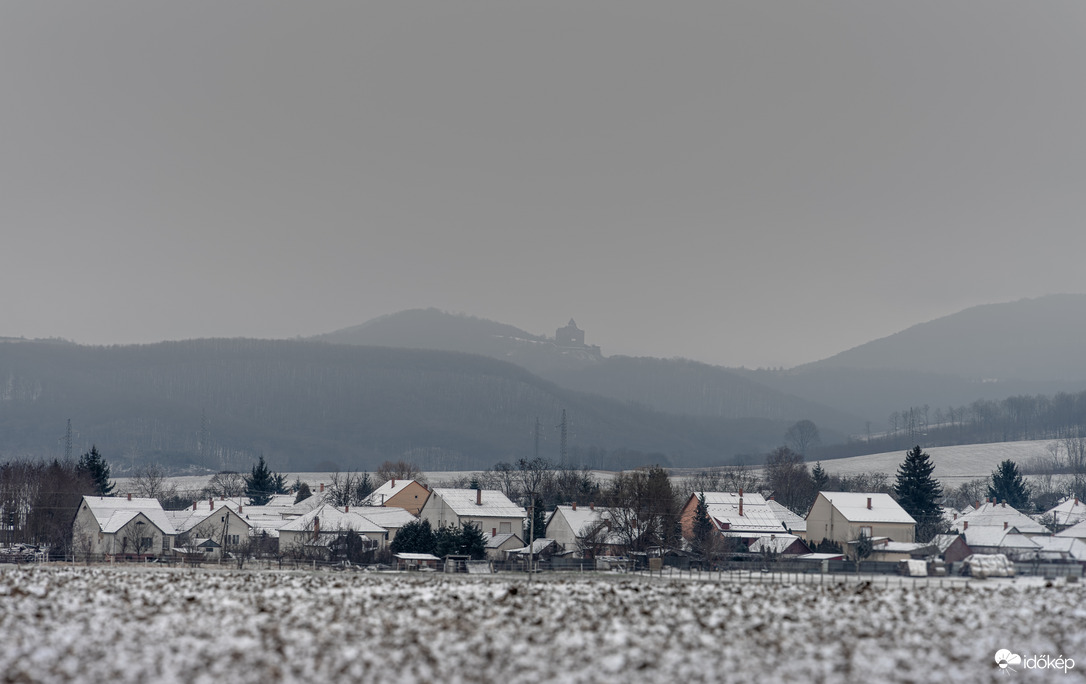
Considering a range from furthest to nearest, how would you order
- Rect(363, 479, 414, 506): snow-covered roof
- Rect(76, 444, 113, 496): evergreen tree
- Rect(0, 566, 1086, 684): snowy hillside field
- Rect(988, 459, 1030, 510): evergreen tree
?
1. Rect(988, 459, 1030, 510): evergreen tree
2. Rect(76, 444, 113, 496): evergreen tree
3. Rect(363, 479, 414, 506): snow-covered roof
4. Rect(0, 566, 1086, 684): snowy hillside field

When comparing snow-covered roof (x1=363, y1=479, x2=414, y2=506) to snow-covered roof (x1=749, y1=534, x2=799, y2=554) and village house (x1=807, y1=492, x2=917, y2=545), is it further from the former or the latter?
village house (x1=807, y1=492, x2=917, y2=545)

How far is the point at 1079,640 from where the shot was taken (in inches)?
1088

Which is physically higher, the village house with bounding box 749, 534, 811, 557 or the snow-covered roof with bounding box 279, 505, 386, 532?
the snow-covered roof with bounding box 279, 505, 386, 532

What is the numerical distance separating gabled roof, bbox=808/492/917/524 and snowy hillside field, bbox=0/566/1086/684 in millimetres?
67659

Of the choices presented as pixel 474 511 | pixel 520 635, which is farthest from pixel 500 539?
pixel 520 635

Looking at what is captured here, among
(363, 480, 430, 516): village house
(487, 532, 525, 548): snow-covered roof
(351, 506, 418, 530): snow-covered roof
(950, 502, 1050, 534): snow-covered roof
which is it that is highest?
(363, 480, 430, 516): village house

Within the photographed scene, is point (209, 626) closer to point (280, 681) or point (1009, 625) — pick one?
point (280, 681)

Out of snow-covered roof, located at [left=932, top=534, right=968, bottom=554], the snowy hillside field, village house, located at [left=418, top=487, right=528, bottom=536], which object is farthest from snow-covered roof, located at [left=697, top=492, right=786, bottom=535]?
the snowy hillside field

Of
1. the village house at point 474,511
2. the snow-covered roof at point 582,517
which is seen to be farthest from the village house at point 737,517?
the village house at point 474,511

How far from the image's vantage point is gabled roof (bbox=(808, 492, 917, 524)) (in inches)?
4097

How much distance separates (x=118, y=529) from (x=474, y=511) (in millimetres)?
31945

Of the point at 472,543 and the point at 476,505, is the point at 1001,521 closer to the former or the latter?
the point at 476,505

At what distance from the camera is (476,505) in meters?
106

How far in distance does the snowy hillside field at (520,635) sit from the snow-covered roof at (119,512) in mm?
68478
